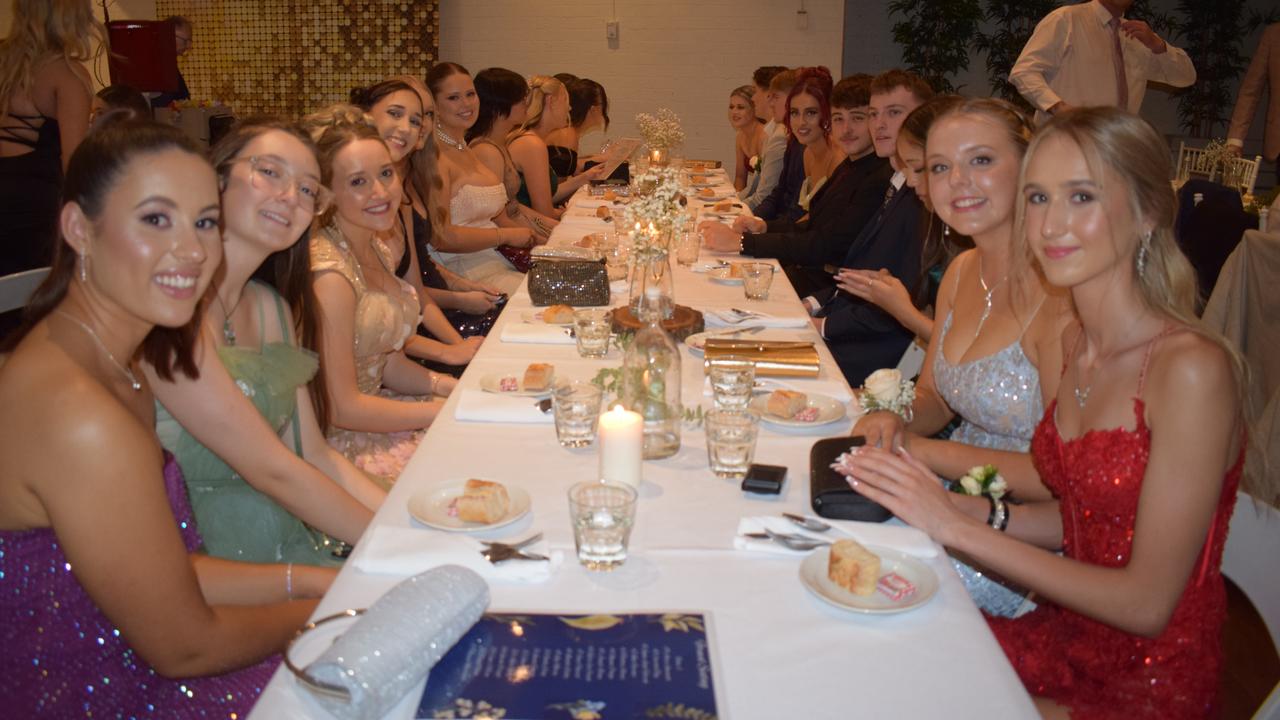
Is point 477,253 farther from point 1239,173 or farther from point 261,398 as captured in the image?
point 1239,173

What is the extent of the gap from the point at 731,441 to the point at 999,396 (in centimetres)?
86

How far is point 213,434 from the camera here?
1837 mm

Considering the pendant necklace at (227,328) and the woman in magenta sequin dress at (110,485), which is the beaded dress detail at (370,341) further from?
the woman in magenta sequin dress at (110,485)

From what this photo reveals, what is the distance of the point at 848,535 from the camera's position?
1.52m

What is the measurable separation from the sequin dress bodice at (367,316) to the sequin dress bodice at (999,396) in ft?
5.02

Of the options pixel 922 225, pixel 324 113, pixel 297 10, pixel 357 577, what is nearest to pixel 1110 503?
pixel 357 577

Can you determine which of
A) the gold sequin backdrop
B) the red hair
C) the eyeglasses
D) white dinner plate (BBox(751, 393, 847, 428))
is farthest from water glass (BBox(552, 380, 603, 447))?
the gold sequin backdrop

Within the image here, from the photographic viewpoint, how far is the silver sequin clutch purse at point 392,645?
A: 3.46 ft

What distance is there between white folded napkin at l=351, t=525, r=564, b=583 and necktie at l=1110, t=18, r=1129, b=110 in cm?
569

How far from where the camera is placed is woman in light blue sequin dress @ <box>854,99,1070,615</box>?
2178 mm

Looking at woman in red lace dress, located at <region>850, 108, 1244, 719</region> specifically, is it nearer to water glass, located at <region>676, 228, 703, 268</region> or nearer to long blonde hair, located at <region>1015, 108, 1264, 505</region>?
long blonde hair, located at <region>1015, 108, 1264, 505</region>

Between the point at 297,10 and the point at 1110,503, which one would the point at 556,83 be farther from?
the point at 1110,503

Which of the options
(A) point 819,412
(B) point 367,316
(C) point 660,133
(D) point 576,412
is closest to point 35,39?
(B) point 367,316

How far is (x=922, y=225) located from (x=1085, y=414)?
176 centimetres
